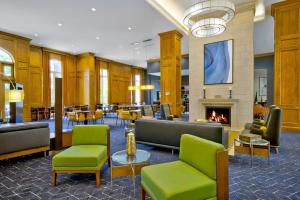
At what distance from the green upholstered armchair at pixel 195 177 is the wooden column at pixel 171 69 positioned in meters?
6.48

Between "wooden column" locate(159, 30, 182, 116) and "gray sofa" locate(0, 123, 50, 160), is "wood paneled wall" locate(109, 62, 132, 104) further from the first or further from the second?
"gray sofa" locate(0, 123, 50, 160)

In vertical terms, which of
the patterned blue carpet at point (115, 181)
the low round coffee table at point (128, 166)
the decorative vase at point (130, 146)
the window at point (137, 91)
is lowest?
the patterned blue carpet at point (115, 181)

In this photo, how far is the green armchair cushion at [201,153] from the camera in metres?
1.83

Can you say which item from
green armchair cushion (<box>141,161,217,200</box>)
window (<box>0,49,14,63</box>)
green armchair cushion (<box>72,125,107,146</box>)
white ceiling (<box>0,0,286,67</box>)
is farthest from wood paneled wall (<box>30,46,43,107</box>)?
green armchair cushion (<box>141,161,217,200</box>)

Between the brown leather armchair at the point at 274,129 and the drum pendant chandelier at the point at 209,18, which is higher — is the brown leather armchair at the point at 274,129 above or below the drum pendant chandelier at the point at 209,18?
below

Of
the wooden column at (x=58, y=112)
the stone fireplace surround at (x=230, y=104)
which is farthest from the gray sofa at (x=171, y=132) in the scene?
the stone fireplace surround at (x=230, y=104)

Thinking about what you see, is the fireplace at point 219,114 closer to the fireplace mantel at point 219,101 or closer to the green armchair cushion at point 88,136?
the fireplace mantel at point 219,101

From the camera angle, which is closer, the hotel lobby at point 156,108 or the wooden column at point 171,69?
the hotel lobby at point 156,108

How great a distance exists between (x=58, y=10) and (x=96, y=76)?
730cm

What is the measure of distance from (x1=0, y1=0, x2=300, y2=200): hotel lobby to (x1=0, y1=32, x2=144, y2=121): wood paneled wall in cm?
6

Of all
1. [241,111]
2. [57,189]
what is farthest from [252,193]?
[241,111]

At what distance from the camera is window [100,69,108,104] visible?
14.0 metres

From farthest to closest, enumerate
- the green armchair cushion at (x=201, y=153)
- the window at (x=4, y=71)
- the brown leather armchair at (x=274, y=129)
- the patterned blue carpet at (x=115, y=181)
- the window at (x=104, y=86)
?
the window at (x=104, y=86)
the window at (x=4, y=71)
the brown leather armchair at (x=274, y=129)
the patterned blue carpet at (x=115, y=181)
the green armchair cushion at (x=201, y=153)

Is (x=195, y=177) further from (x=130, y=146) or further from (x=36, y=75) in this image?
(x=36, y=75)
